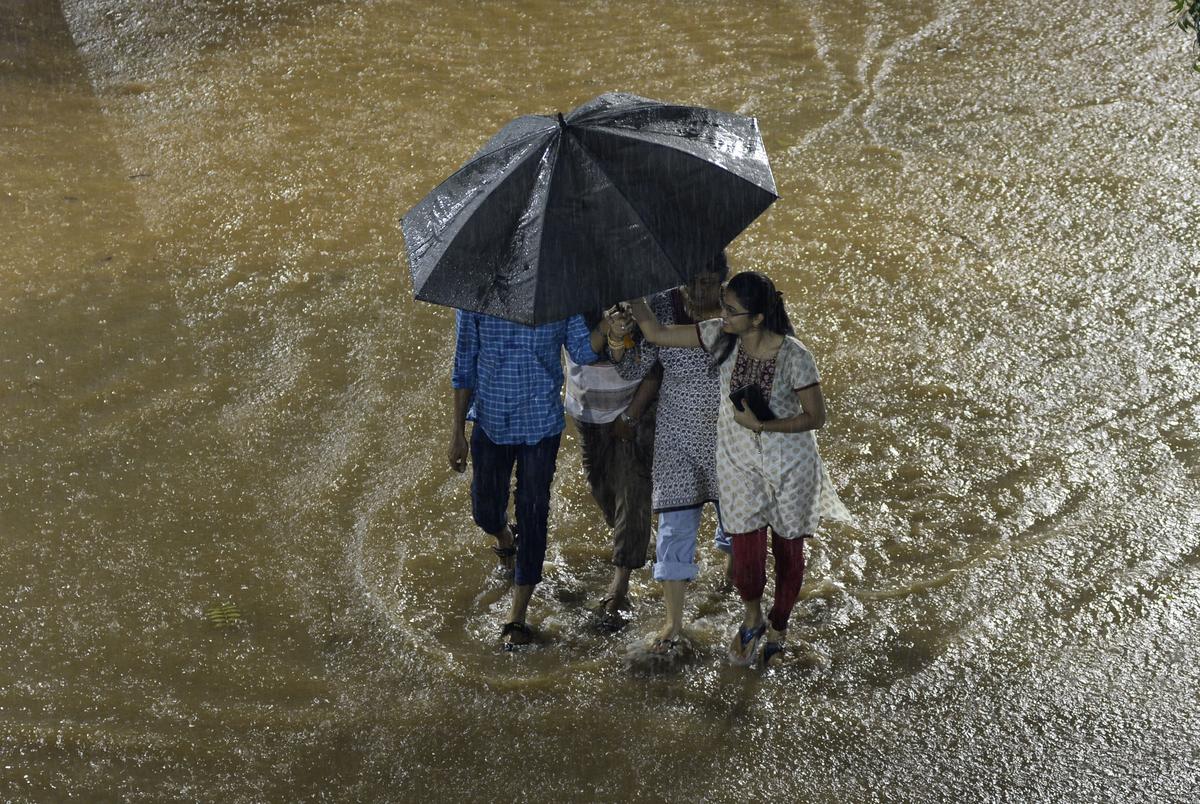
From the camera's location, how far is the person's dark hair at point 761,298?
3939 mm

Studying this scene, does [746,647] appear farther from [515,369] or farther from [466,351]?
[466,351]

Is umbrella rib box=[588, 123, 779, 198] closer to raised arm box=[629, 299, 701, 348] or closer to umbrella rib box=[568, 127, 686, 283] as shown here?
umbrella rib box=[568, 127, 686, 283]

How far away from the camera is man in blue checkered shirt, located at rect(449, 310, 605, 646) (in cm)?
429

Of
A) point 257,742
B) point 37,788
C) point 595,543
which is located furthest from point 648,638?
point 37,788

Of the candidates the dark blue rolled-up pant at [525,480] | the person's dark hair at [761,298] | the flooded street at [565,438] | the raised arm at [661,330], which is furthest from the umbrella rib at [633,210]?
the flooded street at [565,438]

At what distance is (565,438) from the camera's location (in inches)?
237

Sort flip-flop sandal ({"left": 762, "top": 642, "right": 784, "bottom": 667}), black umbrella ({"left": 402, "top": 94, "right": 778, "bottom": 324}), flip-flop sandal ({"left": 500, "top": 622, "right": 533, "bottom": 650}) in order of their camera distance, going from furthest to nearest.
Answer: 1. flip-flop sandal ({"left": 500, "top": 622, "right": 533, "bottom": 650})
2. flip-flop sandal ({"left": 762, "top": 642, "right": 784, "bottom": 667})
3. black umbrella ({"left": 402, "top": 94, "right": 778, "bottom": 324})

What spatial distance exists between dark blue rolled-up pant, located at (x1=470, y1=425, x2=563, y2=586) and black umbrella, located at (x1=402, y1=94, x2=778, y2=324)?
3.02ft

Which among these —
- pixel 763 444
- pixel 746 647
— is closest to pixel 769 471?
pixel 763 444

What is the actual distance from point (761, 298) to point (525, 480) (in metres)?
1.18

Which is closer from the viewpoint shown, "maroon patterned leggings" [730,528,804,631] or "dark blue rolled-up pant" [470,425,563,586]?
"maroon patterned leggings" [730,528,804,631]

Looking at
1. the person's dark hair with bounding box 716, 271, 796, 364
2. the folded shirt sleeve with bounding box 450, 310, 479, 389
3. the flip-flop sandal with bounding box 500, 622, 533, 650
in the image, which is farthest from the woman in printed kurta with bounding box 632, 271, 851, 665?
the flip-flop sandal with bounding box 500, 622, 533, 650

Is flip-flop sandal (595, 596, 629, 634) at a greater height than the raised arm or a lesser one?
lesser

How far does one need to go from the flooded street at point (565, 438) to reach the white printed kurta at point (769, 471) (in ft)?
1.97
